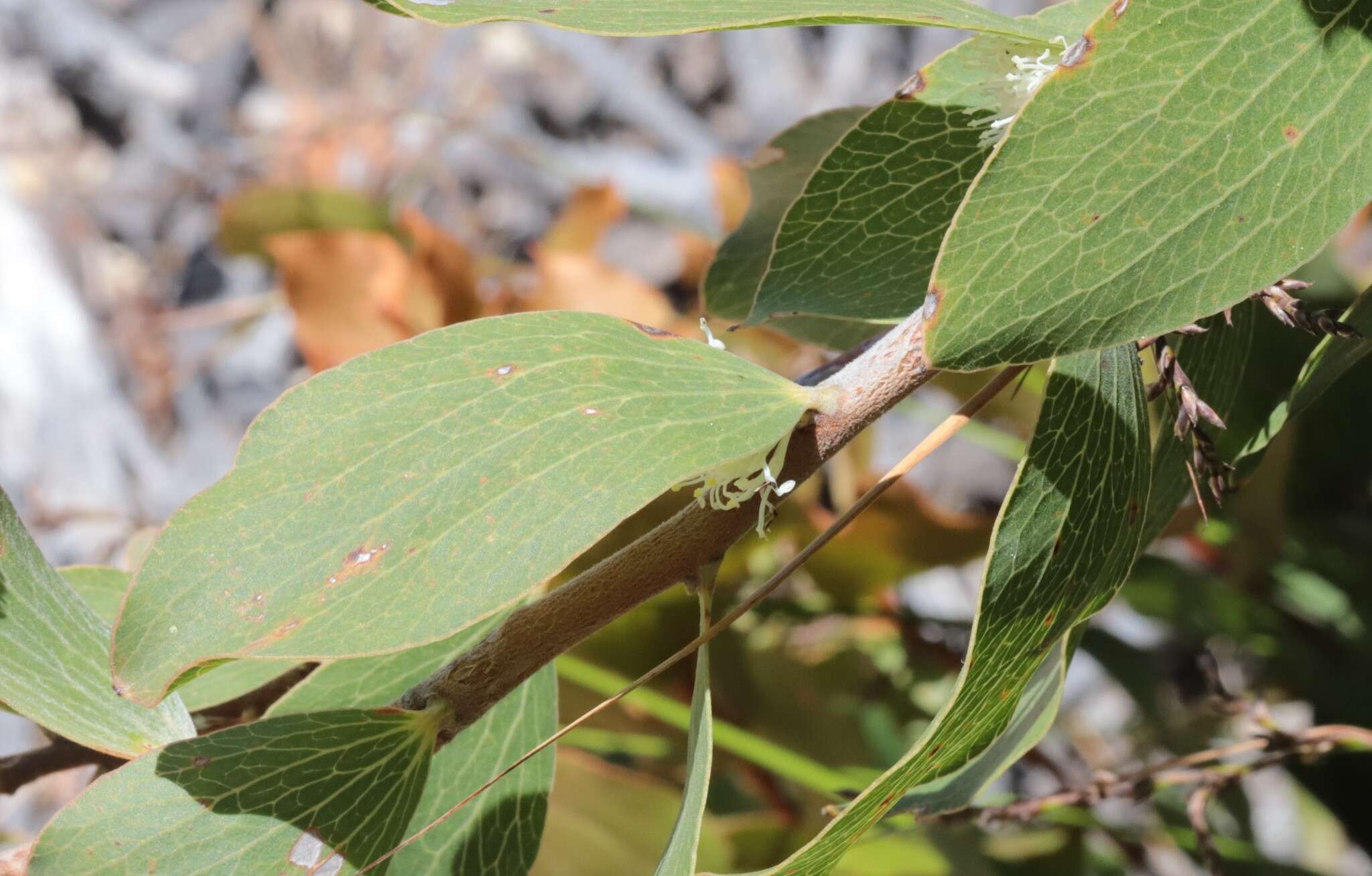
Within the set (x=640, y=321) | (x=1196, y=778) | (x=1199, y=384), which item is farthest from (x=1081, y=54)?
(x=640, y=321)

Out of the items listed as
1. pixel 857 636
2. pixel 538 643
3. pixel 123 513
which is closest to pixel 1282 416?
pixel 538 643

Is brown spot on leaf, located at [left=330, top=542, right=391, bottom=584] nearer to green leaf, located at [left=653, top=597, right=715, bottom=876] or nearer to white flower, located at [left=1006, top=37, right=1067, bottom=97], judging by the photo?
green leaf, located at [left=653, top=597, right=715, bottom=876]

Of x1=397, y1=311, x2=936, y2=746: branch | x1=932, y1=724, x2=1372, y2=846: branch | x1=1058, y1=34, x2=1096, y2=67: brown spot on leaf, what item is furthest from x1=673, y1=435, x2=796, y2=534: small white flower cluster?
x1=932, y1=724, x2=1372, y2=846: branch

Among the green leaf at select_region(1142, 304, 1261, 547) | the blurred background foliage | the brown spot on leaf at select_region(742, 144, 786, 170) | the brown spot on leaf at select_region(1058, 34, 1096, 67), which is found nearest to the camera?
the brown spot on leaf at select_region(1058, 34, 1096, 67)

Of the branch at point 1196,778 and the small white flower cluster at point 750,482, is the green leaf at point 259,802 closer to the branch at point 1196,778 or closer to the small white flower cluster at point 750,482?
the small white flower cluster at point 750,482

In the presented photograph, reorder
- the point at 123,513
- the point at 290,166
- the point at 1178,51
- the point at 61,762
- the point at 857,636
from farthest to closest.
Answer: the point at 290,166
the point at 123,513
the point at 857,636
the point at 61,762
the point at 1178,51

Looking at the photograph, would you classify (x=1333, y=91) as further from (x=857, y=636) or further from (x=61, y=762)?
(x=857, y=636)

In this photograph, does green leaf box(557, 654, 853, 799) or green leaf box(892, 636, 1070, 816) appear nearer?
green leaf box(892, 636, 1070, 816)
